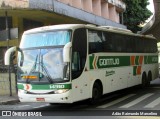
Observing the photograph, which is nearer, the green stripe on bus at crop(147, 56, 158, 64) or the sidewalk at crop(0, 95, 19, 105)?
the sidewalk at crop(0, 95, 19, 105)

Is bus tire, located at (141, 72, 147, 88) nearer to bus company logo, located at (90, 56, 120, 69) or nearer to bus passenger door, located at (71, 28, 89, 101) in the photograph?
bus company logo, located at (90, 56, 120, 69)

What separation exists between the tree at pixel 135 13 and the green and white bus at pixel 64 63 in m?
31.3

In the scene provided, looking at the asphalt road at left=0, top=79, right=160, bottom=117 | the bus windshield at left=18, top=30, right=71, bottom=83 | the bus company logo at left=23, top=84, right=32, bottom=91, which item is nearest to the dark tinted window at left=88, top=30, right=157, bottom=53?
the bus windshield at left=18, top=30, right=71, bottom=83

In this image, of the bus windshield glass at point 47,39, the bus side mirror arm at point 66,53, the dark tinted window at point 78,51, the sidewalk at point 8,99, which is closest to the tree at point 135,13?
the sidewalk at point 8,99

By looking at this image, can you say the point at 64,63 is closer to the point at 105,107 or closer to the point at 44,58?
the point at 44,58

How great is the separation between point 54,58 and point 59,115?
1.92 meters

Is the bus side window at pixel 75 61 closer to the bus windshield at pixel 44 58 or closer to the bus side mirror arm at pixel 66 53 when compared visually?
the bus windshield at pixel 44 58

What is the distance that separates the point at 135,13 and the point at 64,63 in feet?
116

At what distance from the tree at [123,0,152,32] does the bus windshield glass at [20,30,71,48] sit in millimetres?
33931

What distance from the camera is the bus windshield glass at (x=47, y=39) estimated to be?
13.6 metres

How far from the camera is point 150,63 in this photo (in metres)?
22.9

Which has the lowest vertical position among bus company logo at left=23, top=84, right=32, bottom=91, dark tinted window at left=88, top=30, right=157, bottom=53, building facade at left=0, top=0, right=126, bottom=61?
bus company logo at left=23, top=84, right=32, bottom=91

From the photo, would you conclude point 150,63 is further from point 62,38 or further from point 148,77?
point 62,38

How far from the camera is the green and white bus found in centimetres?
1312
